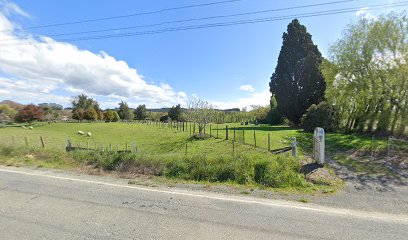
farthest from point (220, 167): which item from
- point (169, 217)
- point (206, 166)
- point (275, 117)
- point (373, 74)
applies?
point (275, 117)

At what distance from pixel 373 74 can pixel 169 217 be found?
21.9 m

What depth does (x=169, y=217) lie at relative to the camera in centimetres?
491

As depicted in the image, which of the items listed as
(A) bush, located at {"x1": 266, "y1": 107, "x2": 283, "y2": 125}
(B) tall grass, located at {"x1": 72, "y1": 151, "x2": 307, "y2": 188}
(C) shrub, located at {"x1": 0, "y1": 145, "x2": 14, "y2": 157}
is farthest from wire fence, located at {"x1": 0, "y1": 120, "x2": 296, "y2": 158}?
(A) bush, located at {"x1": 266, "y1": 107, "x2": 283, "y2": 125}

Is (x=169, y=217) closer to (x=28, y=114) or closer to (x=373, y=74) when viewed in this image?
(x=373, y=74)

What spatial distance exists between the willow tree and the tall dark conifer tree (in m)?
10.4

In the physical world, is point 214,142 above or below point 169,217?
above

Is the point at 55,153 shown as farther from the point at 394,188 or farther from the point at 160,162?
the point at 394,188

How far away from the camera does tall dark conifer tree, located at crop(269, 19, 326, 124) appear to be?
35062 mm

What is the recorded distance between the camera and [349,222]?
470 cm

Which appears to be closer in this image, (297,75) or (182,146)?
(182,146)

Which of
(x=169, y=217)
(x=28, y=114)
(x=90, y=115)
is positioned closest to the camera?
(x=169, y=217)

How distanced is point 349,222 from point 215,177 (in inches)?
167

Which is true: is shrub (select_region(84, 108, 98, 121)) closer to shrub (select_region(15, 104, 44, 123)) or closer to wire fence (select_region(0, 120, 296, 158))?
shrub (select_region(15, 104, 44, 123))

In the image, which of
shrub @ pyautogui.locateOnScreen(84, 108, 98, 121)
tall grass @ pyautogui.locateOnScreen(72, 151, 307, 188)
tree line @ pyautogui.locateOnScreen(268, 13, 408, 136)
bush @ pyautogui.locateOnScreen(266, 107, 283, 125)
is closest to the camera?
tall grass @ pyautogui.locateOnScreen(72, 151, 307, 188)
